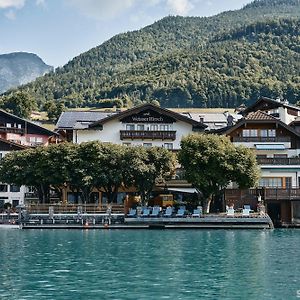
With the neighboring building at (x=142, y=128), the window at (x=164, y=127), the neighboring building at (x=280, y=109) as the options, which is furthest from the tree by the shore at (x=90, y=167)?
the neighboring building at (x=280, y=109)

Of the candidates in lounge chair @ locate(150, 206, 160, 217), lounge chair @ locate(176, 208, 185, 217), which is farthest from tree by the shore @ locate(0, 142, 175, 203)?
lounge chair @ locate(176, 208, 185, 217)

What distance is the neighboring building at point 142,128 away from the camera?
250 feet

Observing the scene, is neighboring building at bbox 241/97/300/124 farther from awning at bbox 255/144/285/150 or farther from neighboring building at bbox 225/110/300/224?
awning at bbox 255/144/285/150

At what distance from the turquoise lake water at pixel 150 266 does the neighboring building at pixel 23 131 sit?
43636mm

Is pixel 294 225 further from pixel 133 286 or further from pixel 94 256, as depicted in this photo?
pixel 133 286

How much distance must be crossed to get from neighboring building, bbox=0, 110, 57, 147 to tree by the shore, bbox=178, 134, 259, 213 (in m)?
35.6

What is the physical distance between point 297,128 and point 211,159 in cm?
2005

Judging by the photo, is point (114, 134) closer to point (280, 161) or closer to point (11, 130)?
point (280, 161)

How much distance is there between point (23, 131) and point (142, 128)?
23.7m

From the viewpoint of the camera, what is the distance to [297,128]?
75875 mm

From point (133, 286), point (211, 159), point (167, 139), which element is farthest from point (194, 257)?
point (167, 139)

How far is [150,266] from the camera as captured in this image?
3130cm

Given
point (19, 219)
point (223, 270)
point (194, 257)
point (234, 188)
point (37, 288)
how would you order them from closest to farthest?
point (37, 288), point (223, 270), point (194, 257), point (19, 219), point (234, 188)

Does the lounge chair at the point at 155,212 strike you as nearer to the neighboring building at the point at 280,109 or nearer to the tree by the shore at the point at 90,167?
the tree by the shore at the point at 90,167
